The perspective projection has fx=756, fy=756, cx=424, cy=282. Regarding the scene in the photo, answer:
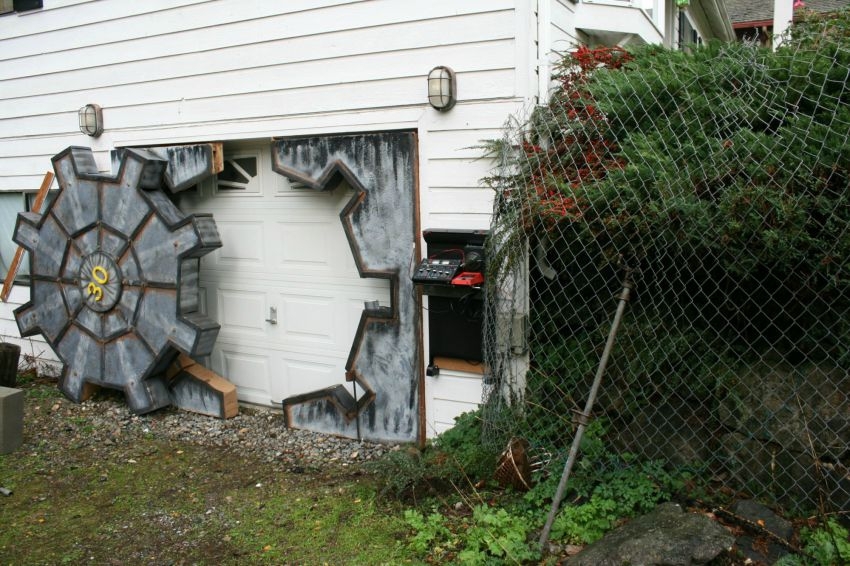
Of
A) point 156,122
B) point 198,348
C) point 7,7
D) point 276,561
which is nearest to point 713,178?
point 276,561

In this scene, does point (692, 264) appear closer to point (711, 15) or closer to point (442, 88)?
point (442, 88)

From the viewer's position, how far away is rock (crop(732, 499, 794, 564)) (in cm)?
342

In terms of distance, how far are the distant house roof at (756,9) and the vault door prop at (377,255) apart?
37.3ft

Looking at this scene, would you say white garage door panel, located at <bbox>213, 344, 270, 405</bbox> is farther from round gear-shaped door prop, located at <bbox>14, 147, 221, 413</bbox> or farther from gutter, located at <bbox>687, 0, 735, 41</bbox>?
gutter, located at <bbox>687, 0, 735, 41</bbox>

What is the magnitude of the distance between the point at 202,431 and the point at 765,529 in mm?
4163

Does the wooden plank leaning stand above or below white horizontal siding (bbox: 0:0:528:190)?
below

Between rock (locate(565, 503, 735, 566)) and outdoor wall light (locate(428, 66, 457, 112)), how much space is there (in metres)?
2.80

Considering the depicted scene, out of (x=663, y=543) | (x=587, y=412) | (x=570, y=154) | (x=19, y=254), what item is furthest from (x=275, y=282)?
(x=663, y=543)

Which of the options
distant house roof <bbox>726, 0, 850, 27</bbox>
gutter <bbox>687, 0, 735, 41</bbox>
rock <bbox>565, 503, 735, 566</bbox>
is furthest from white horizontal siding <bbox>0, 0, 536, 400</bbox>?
distant house roof <bbox>726, 0, 850, 27</bbox>

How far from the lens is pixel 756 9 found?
48.0ft

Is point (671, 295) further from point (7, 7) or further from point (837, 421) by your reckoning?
point (7, 7)

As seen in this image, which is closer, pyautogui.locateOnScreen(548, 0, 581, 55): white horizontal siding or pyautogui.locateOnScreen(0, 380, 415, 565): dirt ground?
pyautogui.locateOnScreen(0, 380, 415, 565): dirt ground

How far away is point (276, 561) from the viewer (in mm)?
3928

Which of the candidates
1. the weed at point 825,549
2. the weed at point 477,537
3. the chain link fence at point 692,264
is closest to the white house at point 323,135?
the chain link fence at point 692,264
